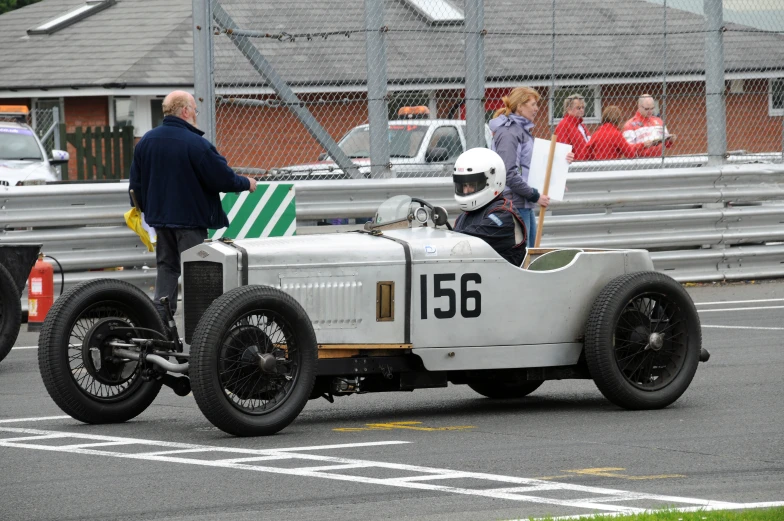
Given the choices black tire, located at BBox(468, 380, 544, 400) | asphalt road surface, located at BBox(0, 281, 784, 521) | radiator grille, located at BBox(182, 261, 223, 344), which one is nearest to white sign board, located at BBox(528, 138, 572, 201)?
asphalt road surface, located at BBox(0, 281, 784, 521)

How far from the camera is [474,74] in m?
14.0

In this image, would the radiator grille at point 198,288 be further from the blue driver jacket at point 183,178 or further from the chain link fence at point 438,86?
the chain link fence at point 438,86

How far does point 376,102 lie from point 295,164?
193 cm

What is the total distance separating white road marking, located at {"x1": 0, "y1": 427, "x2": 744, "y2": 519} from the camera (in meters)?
5.99

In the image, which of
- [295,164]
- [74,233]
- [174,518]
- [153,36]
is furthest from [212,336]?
[153,36]

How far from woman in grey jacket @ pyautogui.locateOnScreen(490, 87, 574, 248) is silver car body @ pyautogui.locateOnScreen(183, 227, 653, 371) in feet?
10.9

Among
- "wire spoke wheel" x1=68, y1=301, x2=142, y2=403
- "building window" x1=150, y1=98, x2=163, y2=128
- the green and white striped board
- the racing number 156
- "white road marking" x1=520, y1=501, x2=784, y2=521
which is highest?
"building window" x1=150, y1=98, x2=163, y2=128

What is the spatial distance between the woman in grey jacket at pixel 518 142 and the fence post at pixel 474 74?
5.68 feet

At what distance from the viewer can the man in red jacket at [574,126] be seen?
1437 centimetres

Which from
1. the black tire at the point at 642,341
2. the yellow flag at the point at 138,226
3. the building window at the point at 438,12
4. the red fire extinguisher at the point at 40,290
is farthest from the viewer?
the building window at the point at 438,12

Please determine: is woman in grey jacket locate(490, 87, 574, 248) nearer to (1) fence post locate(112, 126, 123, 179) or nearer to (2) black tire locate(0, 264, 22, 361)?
(2) black tire locate(0, 264, 22, 361)

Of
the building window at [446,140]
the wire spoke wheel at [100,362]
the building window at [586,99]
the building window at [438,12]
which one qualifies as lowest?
the wire spoke wheel at [100,362]

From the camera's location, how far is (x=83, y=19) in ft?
127

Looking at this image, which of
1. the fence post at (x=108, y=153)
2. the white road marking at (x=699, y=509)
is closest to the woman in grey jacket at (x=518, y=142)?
the white road marking at (x=699, y=509)
